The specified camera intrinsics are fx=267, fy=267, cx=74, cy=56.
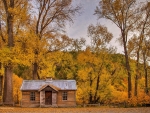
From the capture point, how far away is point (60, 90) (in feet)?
108

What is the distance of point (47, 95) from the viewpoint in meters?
32.8

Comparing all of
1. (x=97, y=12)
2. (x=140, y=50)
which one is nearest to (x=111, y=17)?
(x=97, y=12)

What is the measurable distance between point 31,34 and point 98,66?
1289 centimetres

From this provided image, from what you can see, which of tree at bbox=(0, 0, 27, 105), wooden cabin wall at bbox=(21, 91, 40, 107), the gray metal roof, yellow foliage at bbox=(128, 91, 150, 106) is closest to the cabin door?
wooden cabin wall at bbox=(21, 91, 40, 107)

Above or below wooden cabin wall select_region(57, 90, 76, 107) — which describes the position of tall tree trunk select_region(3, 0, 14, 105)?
above

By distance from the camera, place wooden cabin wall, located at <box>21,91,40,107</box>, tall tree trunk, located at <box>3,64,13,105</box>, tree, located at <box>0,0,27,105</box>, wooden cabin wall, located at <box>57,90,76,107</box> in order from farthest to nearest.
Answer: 1. wooden cabin wall, located at <box>57,90,76,107</box>
2. wooden cabin wall, located at <box>21,91,40,107</box>
3. tall tree trunk, located at <box>3,64,13,105</box>
4. tree, located at <box>0,0,27,105</box>

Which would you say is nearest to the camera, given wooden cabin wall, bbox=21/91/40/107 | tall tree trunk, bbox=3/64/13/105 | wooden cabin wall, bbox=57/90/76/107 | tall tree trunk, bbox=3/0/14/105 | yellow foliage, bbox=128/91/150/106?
tall tree trunk, bbox=3/0/14/105

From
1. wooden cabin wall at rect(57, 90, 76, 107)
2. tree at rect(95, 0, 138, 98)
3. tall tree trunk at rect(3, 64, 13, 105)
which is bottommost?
wooden cabin wall at rect(57, 90, 76, 107)

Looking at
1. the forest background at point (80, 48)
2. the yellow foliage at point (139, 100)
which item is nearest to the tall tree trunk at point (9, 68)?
the forest background at point (80, 48)

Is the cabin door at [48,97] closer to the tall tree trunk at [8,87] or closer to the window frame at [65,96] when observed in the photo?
the window frame at [65,96]

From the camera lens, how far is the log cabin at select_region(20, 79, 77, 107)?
3256 centimetres

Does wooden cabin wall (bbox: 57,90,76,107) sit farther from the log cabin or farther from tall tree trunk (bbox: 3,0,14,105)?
tall tree trunk (bbox: 3,0,14,105)

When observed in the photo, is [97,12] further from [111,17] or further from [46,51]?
[46,51]

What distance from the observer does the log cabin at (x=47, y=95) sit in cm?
3256
